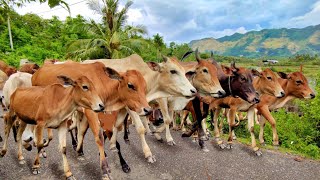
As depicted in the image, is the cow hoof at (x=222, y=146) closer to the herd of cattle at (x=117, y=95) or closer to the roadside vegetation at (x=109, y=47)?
the herd of cattle at (x=117, y=95)

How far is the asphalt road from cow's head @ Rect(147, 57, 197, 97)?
1512mm

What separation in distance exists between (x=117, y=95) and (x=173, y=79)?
1239 mm

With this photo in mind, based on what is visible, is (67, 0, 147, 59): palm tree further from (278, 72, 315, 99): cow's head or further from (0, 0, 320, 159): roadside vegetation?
(278, 72, 315, 99): cow's head

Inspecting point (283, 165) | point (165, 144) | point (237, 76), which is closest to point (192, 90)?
point (237, 76)

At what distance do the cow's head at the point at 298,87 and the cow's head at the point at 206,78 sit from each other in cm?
273

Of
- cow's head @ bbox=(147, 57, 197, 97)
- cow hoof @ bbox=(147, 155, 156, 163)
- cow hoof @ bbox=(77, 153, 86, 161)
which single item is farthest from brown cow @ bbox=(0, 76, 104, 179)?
cow's head @ bbox=(147, 57, 197, 97)

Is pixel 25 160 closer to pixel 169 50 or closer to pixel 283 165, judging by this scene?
A: pixel 283 165

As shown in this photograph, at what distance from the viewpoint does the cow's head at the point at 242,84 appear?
6969 mm

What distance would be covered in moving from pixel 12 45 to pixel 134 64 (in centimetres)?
2416

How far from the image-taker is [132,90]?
548 cm

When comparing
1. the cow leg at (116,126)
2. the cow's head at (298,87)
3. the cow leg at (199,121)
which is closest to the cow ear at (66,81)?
the cow leg at (116,126)

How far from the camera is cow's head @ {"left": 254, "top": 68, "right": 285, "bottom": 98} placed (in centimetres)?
779

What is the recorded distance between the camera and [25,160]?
20.7ft

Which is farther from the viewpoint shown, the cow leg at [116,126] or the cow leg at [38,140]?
the cow leg at [116,126]
